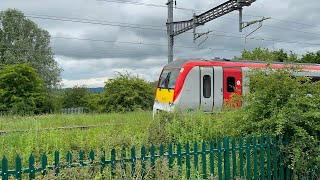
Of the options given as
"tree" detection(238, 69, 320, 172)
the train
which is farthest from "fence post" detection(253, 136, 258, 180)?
the train

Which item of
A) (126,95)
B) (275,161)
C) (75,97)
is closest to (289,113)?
(275,161)

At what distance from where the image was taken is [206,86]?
15.2 metres

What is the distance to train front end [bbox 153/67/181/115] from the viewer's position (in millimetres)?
14969

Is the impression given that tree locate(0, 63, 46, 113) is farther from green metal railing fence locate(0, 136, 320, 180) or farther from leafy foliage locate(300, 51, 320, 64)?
leafy foliage locate(300, 51, 320, 64)

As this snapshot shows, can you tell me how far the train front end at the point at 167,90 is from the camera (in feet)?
49.1

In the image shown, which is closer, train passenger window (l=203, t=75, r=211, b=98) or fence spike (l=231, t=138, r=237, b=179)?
fence spike (l=231, t=138, r=237, b=179)

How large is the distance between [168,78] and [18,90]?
1661 centimetres

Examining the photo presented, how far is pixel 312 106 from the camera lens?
6.30 meters

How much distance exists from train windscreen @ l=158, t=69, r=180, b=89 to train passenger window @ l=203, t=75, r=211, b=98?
1207mm

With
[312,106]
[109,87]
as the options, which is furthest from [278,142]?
[109,87]

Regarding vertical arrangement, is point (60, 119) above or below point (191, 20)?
below

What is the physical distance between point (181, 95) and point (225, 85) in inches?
86.7

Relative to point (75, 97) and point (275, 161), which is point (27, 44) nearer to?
point (75, 97)

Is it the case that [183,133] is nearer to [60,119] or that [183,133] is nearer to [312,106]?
[312,106]
